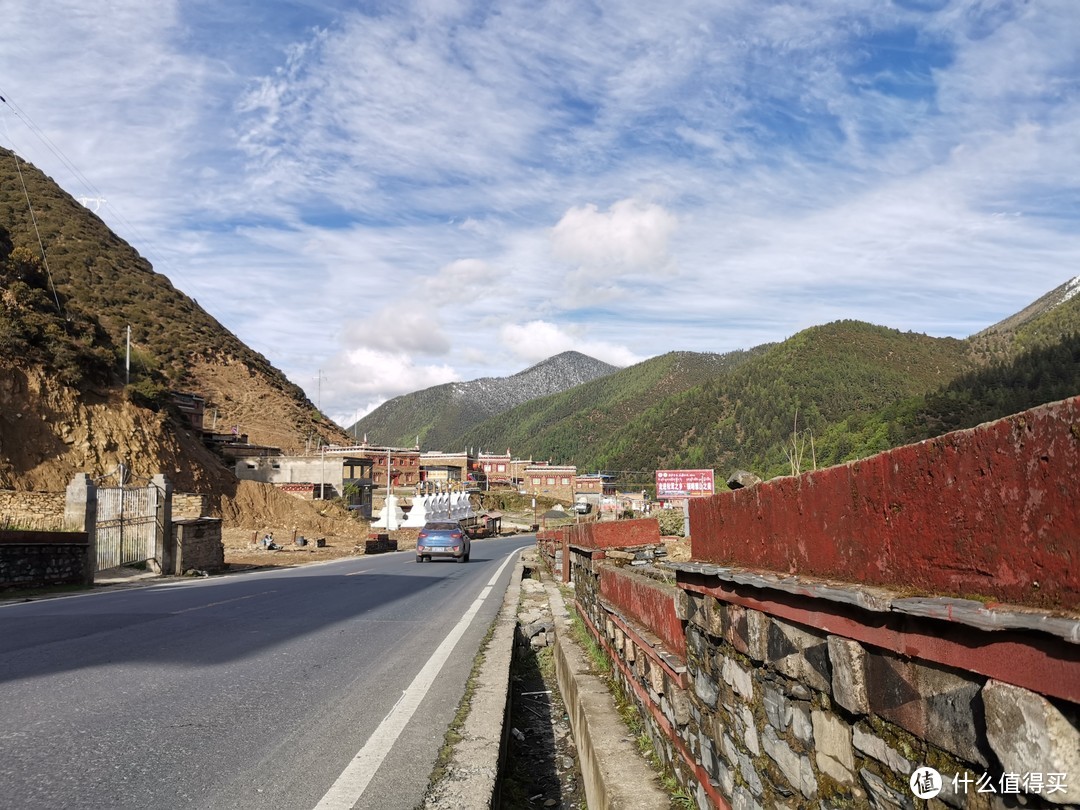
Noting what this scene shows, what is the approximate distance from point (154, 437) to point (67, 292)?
1195 inches

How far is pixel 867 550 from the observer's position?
7.82ft

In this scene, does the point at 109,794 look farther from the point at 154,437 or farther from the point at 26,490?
the point at 154,437

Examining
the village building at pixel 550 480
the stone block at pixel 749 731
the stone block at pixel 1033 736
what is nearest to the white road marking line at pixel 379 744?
the stone block at pixel 749 731

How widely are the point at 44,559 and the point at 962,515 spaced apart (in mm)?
20450

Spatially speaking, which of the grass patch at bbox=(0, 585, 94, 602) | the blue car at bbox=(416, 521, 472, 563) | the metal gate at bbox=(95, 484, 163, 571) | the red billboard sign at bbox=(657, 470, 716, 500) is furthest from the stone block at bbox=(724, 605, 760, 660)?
the blue car at bbox=(416, 521, 472, 563)

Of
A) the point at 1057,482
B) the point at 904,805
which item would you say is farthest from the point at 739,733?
the point at 1057,482

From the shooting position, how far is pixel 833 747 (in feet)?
8.13

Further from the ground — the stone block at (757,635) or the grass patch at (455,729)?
the stone block at (757,635)

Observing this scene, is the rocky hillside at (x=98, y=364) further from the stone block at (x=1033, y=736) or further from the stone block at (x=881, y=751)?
the stone block at (x=1033, y=736)

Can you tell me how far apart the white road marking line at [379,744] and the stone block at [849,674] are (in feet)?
10.2

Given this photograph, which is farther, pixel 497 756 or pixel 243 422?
pixel 243 422

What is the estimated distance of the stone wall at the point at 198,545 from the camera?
23.3m

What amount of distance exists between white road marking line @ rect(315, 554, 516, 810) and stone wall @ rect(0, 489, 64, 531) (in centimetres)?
2414

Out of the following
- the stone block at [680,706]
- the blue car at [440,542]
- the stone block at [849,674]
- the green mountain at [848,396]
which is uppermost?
the green mountain at [848,396]
